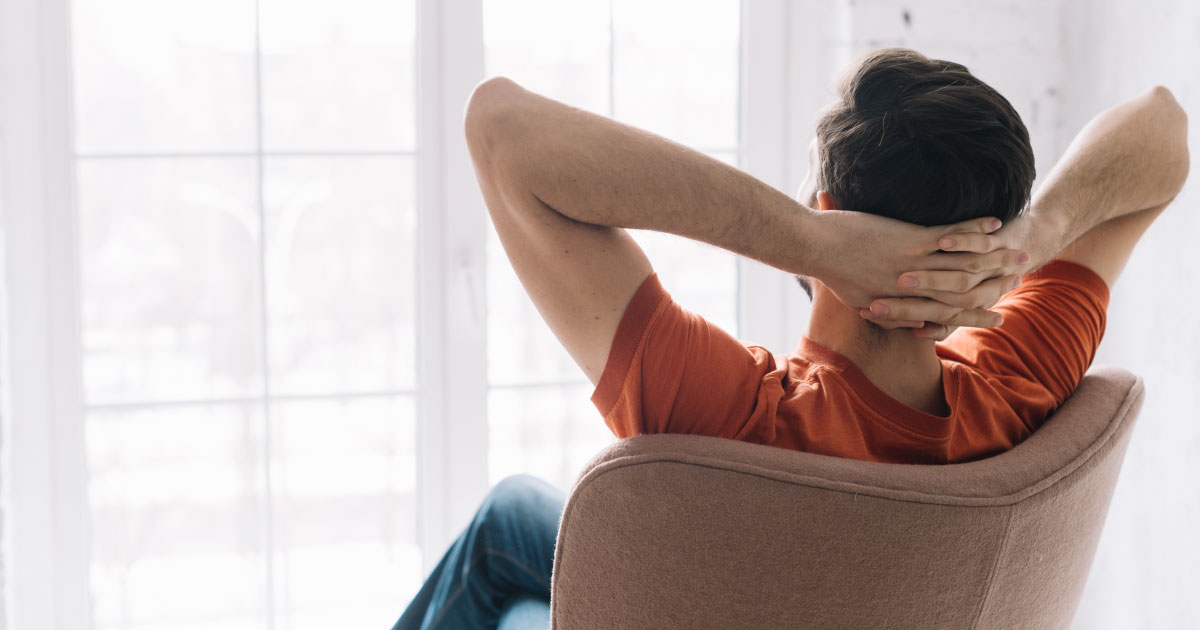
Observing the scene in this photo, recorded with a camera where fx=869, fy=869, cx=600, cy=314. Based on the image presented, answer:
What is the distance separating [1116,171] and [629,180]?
0.70 m

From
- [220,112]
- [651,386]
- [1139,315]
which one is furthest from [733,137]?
[651,386]

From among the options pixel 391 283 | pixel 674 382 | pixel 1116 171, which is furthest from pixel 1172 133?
pixel 391 283

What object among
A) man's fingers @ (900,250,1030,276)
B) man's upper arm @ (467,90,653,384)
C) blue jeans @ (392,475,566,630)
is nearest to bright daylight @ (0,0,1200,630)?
blue jeans @ (392,475,566,630)

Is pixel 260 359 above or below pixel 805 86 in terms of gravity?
below

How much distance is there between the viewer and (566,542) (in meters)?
0.80

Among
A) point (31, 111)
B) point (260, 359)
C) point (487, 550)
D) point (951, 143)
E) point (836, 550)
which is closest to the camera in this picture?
point (836, 550)

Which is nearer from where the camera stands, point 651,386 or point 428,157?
point 651,386

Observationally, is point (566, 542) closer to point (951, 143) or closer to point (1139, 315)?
point (951, 143)

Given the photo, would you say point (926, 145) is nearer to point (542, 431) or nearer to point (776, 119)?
point (776, 119)

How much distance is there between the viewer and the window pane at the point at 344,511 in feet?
6.39

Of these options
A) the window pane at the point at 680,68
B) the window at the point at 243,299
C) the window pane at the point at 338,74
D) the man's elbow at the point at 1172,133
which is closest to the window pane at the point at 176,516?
the window at the point at 243,299

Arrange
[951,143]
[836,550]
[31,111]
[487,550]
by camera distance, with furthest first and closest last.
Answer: [31,111] → [487,550] → [951,143] → [836,550]

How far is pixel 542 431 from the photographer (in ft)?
6.76

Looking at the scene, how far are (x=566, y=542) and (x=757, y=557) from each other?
172 mm
